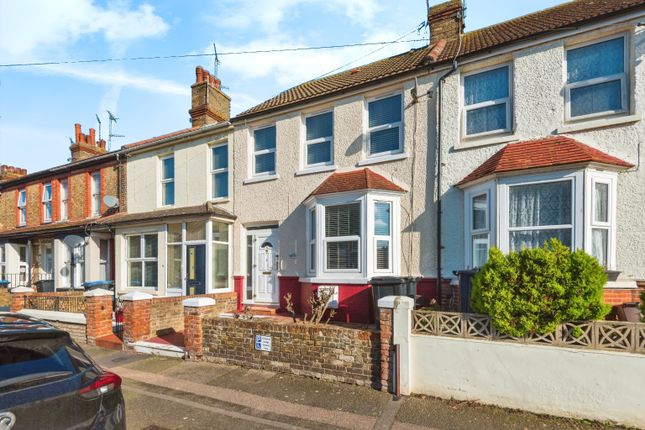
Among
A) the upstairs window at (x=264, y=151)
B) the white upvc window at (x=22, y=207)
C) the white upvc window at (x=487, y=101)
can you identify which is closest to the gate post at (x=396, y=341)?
the white upvc window at (x=487, y=101)

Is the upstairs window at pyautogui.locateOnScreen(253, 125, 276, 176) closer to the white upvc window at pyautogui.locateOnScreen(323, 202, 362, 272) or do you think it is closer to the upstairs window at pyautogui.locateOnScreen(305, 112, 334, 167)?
the upstairs window at pyautogui.locateOnScreen(305, 112, 334, 167)

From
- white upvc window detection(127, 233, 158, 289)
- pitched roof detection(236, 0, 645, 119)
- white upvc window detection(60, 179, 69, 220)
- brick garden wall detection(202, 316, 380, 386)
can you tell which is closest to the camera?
brick garden wall detection(202, 316, 380, 386)

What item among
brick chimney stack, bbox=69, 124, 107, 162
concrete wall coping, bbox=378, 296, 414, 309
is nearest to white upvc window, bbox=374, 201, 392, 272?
concrete wall coping, bbox=378, 296, 414, 309

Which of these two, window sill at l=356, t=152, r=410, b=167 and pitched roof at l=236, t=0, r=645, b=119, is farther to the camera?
window sill at l=356, t=152, r=410, b=167

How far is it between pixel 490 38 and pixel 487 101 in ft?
6.10

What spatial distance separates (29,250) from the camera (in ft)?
49.0

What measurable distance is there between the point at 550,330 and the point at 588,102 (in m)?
4.58

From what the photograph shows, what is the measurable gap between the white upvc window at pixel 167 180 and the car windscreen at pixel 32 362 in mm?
9472

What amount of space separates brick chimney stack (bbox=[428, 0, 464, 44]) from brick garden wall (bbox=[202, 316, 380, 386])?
8453mm

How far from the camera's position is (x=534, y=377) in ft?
Result: 14.8

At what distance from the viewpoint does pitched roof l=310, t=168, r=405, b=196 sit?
7609 mm

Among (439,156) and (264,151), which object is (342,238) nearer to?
(439,156)

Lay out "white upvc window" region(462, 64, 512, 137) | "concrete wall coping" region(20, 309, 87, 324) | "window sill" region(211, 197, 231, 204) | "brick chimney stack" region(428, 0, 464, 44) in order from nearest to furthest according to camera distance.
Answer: "white upvc window" region(462, 64, 512, 137), "concrete wall coping" region(20, 309, 87, 324), "brick chimney stack" region(428, 0, 464, 44), "window sill" region(211, 197, 231, 204)

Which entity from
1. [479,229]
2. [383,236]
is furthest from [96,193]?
[479,229]
